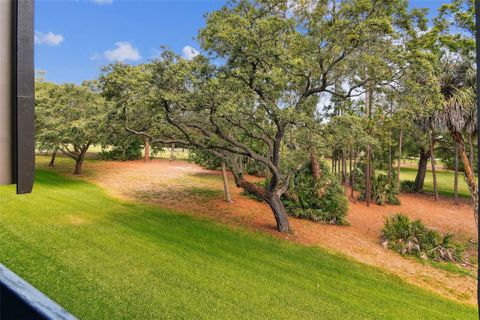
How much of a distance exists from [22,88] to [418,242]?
9046mm

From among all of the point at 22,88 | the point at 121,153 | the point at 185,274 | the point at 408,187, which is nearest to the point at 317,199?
the point at 185,274

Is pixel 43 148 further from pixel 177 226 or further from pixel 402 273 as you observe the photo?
pixel 402 273

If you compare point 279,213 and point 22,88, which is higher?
point 22,88

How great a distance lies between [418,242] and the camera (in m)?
7.99

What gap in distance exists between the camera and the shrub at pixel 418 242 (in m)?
7.65

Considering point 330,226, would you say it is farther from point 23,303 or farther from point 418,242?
point 23,303

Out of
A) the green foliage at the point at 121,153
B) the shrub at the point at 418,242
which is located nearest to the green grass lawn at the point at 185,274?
the shrub at the point at 418,242

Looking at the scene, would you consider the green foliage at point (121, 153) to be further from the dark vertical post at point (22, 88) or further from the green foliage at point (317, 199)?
the dark vertical post at point (22, 88)

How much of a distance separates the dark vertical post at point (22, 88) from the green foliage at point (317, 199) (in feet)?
32.6

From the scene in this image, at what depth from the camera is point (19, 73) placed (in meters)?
1.10

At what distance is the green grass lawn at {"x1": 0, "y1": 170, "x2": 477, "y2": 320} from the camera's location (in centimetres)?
411

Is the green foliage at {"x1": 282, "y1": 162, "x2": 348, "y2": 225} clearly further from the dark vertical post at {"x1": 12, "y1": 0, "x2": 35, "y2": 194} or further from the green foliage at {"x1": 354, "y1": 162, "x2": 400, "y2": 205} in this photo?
the dark vertical post at {"x1": 12, "y1": 0, "x2": 35, "y2": 194}

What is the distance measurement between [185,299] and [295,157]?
5343 mm

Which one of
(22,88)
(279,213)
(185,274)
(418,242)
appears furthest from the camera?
(279,213)
